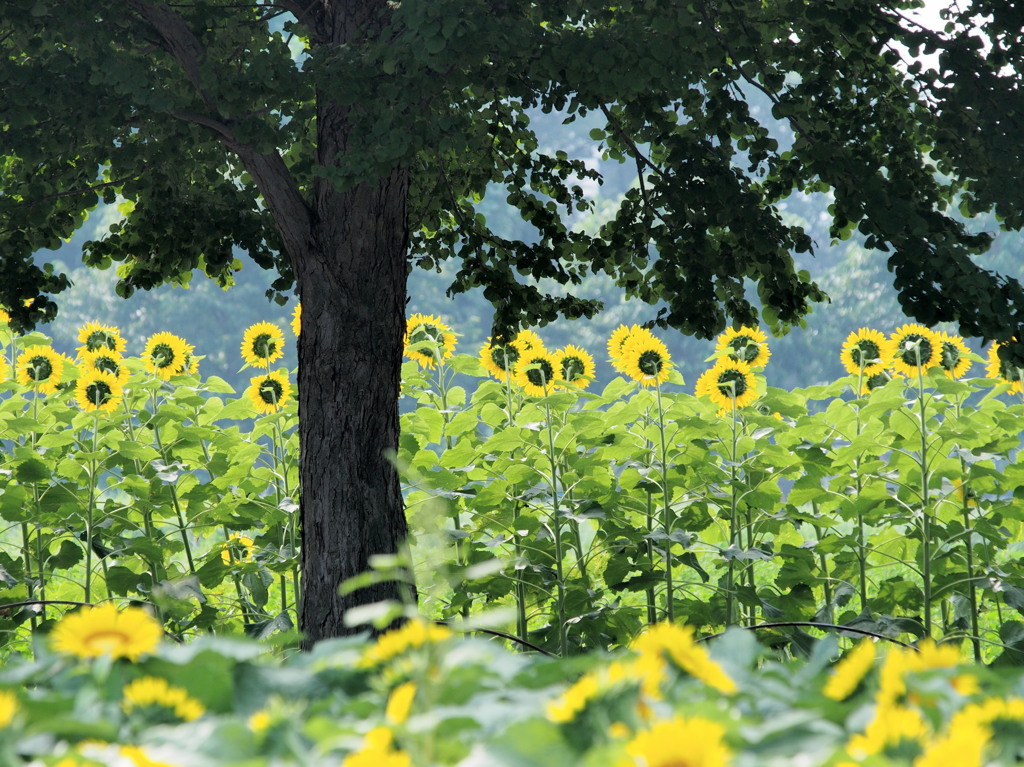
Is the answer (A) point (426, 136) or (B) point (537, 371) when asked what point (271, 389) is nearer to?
(B) point (537, 371)

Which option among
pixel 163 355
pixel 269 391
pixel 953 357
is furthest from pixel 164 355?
pixel 953 357

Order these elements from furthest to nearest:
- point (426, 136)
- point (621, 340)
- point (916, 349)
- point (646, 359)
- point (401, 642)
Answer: point (621, 340) → point (646, 359) → point (916, 349) → point (426, 136) → point (401, 642)

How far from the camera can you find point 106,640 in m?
1.22

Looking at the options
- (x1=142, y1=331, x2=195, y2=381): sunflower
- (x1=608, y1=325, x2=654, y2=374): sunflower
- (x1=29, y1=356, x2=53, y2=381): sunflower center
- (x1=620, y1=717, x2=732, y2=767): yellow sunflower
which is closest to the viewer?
(x1=620, y1=717, x2=732, y2=767): yellow sunflower

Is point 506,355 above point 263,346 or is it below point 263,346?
below

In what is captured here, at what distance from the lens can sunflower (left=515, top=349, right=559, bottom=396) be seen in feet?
13.9

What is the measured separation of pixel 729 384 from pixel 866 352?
2.30 ft

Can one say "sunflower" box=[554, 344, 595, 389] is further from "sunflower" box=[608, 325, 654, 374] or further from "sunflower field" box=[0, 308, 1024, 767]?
"sunflower" box=[608, 325, 654, 374]

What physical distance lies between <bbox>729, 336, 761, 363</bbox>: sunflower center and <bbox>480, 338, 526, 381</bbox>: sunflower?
2.79 feet

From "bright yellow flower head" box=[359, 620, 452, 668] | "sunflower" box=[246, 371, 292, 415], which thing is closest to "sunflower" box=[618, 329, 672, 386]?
"sunflower" box=[246, 371, 292, 415]

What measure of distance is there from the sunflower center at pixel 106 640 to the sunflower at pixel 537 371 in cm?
300

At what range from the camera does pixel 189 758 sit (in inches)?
38.8

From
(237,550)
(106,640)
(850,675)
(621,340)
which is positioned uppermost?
(621,340)

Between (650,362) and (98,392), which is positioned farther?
(98,392)
